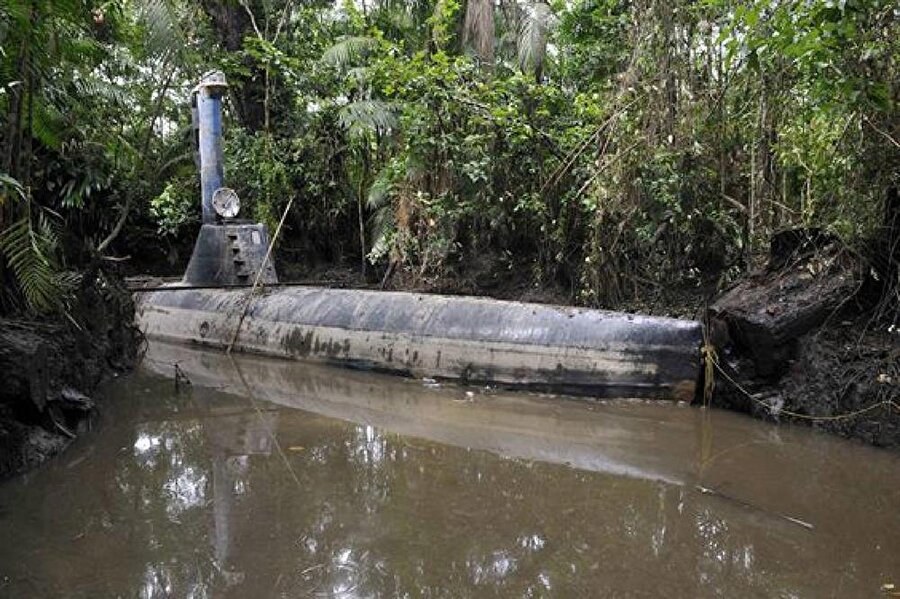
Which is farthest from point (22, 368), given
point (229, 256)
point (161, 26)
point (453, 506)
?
point (229, 256)

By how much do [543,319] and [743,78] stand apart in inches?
113

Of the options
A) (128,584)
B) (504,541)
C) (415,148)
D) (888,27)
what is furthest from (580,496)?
(415,148)

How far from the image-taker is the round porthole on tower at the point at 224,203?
10.0m

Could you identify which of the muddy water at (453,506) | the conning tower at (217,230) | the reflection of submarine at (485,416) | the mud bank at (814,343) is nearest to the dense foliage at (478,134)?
the mud bank at (814,343)

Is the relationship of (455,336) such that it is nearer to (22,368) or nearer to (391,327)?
(391,327)

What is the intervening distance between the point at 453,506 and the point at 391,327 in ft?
12.6

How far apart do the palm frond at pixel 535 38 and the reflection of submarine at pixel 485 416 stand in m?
6.59

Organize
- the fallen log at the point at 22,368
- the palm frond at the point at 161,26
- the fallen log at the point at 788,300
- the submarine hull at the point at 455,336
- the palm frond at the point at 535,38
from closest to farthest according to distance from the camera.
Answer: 1. the fallen log at the point at 22,368
2. the fallen log at the point at 788,300
3. the submarine hull at the point at 455,336
4. the palm frond at the point at 161,26
5. the palm frond at the point at 535,38

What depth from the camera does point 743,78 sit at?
6891mm

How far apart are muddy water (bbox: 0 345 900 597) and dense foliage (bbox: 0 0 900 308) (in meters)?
1.67

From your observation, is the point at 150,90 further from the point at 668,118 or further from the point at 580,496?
the point at 580,496

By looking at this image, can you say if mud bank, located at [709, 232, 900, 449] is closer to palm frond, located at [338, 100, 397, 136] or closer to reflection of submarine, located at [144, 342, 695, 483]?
reflection of submarine, located at [144, 342, 695, 483]

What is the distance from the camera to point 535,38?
40.0ft

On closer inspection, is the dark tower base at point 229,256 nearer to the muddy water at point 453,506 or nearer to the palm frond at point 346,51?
the palm frond at point 346,51
